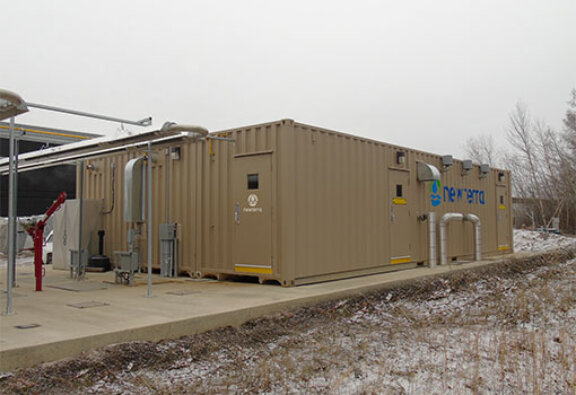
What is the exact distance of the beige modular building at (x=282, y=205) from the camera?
27.9 feet

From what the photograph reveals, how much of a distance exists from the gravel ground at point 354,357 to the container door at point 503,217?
8.71m

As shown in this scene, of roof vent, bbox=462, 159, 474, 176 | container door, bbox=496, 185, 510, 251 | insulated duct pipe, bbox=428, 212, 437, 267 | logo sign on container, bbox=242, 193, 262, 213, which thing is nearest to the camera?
logo sign on container, bbox=242, 193, 262, 213

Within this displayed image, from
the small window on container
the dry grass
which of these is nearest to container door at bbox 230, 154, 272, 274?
the small window on container

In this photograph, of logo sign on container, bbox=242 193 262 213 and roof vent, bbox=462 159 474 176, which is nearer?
logo sign on container, bbox=242 193 262 213

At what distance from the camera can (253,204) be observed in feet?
28.9

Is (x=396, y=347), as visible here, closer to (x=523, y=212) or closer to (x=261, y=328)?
(x=261, y=328)

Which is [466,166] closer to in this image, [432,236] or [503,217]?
[503,217]

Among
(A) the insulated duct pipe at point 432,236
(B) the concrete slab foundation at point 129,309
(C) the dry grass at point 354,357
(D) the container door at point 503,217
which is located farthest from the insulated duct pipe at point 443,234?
(C) the dry grass at point 354,357

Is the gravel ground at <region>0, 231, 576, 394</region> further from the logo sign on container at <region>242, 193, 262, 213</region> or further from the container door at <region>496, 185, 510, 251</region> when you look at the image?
the container door at <region>496, 185, 510, 251</region>

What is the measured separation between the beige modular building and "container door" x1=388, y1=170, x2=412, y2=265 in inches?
0.9

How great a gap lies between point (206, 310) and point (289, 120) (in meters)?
3.62

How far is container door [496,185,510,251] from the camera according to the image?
617 inches

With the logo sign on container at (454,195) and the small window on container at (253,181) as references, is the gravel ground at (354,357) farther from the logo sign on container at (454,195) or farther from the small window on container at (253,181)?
the logo sign on container at (454,195)

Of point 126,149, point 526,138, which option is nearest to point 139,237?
point 126,149
